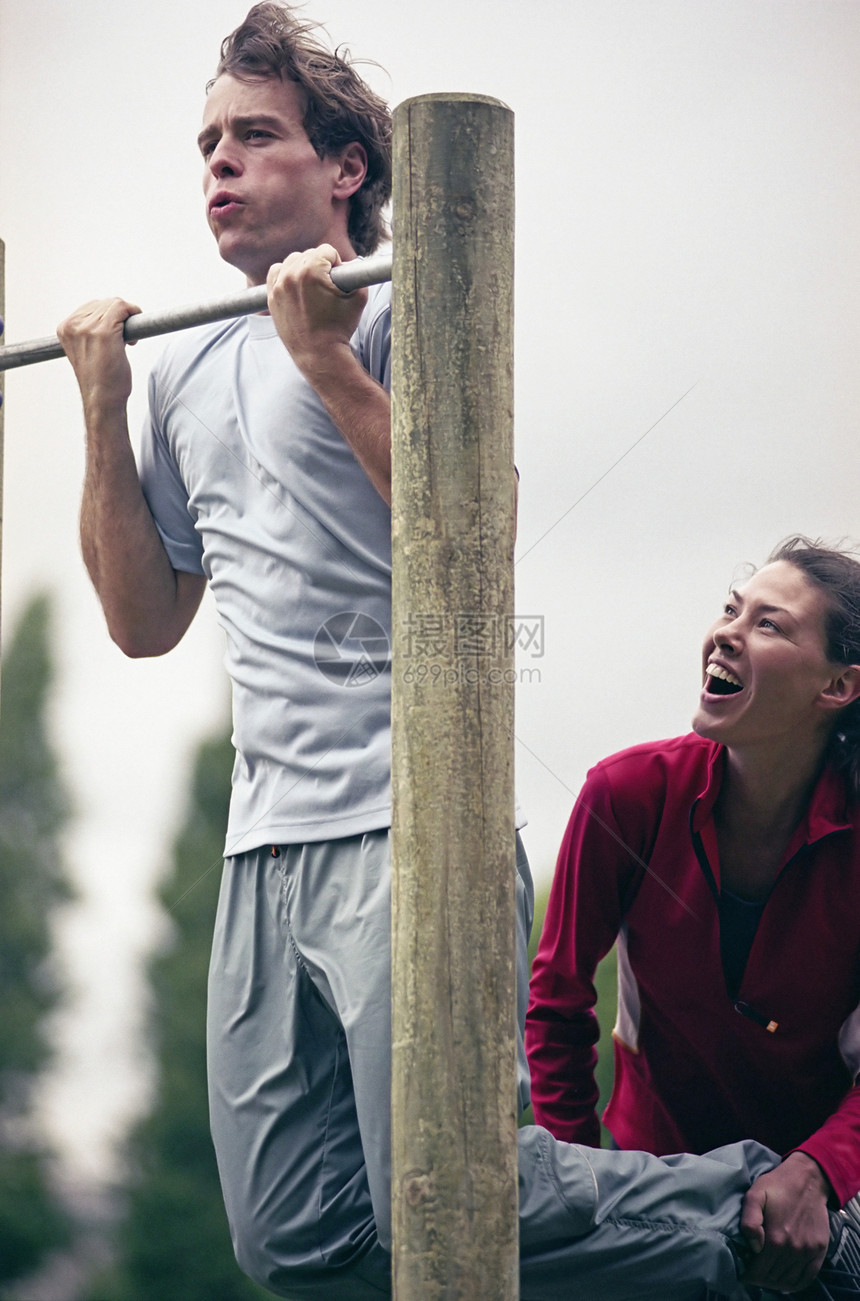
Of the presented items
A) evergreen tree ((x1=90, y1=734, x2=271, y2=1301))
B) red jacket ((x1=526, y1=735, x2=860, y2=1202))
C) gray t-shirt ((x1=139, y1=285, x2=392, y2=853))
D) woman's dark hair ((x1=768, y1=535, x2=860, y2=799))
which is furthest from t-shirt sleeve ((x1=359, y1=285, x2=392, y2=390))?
evergreen tree ((x1=90, y1=734, x2=271, y2=1301))

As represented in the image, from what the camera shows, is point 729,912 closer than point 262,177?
No

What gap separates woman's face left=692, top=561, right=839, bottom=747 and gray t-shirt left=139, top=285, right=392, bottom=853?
Answer: 3.03 feet

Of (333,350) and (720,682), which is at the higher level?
(333,350)

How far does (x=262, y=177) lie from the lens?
1.99 metres

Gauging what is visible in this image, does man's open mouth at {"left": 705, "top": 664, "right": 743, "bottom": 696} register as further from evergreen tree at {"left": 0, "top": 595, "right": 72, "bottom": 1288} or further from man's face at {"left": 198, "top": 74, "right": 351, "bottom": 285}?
evergreen tree at {"left": 0, "top": 595, "right": 72, "bottom": 1288}

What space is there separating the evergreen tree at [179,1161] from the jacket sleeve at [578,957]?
248 inches

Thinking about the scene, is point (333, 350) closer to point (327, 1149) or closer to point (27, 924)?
point (327, 1149)

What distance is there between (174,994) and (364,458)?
8109 mm

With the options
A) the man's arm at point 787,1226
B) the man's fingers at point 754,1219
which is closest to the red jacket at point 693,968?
the man's arm at point 787,1226

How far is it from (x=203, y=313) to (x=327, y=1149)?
1.00 meters

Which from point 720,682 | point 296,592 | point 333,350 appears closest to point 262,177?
point 333,350

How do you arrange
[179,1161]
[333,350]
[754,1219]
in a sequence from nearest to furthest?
[333,350], [754,1219], [179,1161]

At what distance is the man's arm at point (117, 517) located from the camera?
6.44 ft

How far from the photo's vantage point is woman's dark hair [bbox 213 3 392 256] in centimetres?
205
